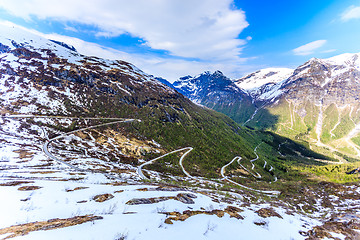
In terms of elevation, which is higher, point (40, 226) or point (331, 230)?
point (40, 226)

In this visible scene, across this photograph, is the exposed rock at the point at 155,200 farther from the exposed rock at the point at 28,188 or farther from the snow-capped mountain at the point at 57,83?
the snow-capped mountain at the point at 57,83

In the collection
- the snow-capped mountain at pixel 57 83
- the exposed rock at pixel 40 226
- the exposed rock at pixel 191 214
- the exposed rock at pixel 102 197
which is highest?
the snow-capped mountain at pixel 57 83

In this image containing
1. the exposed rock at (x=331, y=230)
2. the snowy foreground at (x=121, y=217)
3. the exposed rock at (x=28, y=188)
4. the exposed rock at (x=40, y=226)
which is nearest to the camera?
the exposed rock at (x=40, y=226)

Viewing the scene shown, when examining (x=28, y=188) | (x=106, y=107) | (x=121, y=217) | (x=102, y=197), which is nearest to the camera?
(x=121, y=217)

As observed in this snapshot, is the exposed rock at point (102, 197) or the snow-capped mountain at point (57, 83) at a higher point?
the snow-capped mountain at point (57, 83)

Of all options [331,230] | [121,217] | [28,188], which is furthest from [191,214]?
[28,188]

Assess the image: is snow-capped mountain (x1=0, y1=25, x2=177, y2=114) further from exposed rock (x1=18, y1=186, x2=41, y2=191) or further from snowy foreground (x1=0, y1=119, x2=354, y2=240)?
snowy foreground (x1=0, y1=119, x2=354, y2=240)

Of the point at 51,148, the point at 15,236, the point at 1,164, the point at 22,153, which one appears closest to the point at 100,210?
the point at 15,236

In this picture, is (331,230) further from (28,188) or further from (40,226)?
(28,188)

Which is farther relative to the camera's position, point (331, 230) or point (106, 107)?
point (106, 107)

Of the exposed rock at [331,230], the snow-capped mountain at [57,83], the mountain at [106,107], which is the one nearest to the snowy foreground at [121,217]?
the exposed rock at [331,230]

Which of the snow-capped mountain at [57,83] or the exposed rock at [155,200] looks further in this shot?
the snow-capped mountain at [57,83]

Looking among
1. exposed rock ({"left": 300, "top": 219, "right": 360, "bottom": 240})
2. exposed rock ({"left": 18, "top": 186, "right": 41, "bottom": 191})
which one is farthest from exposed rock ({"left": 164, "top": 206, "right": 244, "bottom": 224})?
exposed rock ({"left": 18, "top": 186, "right": 41, "bottom": 191})

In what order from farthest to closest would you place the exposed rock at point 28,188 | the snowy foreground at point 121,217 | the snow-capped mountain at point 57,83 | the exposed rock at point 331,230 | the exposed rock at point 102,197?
1. the snow-capped mountain at point 57,83
2. the exposed rock at point 28,188
3. the exposed rock at point 331,230
4. the exposed rock at point 102,197
5. the snowy foreground at point 121,217
